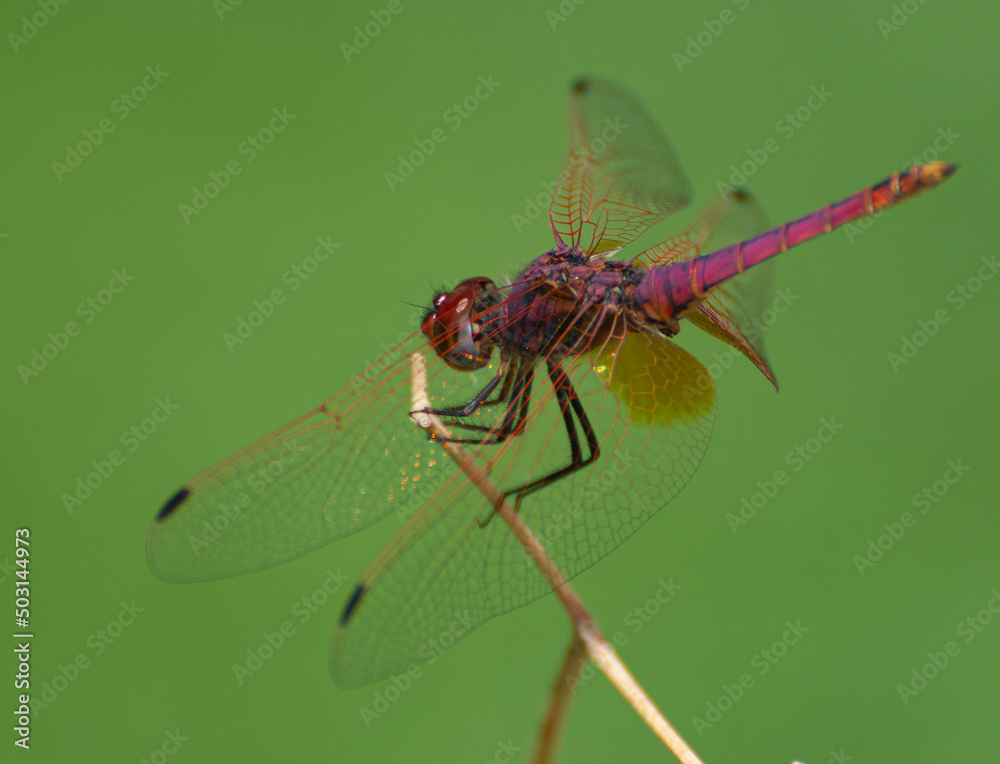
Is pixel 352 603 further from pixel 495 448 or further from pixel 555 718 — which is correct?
pixel 555 718

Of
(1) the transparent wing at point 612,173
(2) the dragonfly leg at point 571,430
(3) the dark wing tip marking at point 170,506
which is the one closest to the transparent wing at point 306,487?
(3) the dark wing tip marking at point 170,506

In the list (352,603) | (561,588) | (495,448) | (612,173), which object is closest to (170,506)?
(352,603)

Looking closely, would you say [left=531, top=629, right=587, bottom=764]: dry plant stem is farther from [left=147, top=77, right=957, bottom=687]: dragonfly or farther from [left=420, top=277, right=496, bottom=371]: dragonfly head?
[left=420, top=277, right=496, bottom=371]: dragonfly head

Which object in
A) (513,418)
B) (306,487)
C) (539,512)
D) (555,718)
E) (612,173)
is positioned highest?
(612,173)

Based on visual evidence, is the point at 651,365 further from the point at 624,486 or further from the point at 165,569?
the point at 165,569

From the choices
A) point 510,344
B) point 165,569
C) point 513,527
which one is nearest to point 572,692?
point 513,527

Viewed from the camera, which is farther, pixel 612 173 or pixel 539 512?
pixel 612 173

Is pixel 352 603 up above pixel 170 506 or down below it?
below
